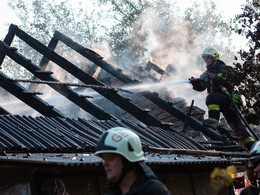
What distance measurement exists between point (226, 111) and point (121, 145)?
29.5 ft

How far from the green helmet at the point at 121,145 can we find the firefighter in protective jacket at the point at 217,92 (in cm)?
773

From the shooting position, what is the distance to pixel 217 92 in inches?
468

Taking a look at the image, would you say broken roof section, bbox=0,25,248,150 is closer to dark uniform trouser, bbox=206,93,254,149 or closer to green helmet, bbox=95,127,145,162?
dark uniform trouser, bbox=206,93,254,149

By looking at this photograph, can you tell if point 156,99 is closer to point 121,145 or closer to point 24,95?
point 24,95

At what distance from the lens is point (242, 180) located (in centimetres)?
1162

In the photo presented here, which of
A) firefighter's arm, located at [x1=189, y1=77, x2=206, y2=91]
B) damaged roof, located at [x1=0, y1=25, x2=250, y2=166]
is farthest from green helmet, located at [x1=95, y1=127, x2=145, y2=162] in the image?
firefighter's arm, located at [x1=189, y1=77, x2=206, y2=91]

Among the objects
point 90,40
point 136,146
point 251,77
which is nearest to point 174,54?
point 90,40

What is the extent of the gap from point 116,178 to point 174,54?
2187cm

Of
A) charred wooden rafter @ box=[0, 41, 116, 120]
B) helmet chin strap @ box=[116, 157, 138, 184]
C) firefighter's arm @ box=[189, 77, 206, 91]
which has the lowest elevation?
helmet chin strap @ box=[116, 157, 138, 184]

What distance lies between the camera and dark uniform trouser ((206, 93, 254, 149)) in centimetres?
1189

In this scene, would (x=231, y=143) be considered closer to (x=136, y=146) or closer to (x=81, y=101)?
(x=81, y=101)

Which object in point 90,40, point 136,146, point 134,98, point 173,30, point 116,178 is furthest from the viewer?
point 90,40

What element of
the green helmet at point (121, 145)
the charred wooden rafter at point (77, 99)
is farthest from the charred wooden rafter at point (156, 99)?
the green helmet at point (121, 145)

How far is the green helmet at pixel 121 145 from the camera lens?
360 centimetres
